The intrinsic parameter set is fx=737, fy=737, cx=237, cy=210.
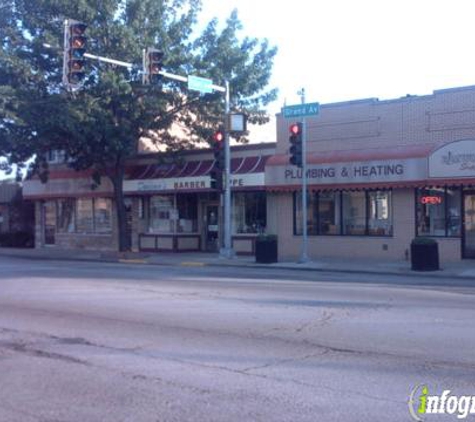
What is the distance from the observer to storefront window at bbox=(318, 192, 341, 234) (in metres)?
28.2

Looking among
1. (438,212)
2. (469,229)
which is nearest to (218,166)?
(438,212)

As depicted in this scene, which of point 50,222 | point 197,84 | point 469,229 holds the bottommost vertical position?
point 469,229

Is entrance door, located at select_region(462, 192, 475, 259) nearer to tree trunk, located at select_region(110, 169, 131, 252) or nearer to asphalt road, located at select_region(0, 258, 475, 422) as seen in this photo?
asphalt road, located at select_region(0, 258, 475, 422)

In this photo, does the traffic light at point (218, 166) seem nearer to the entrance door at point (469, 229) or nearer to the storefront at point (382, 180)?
the storefront at point (382, 180)

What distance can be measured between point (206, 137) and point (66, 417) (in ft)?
79.7

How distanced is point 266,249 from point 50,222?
17212 millimetres

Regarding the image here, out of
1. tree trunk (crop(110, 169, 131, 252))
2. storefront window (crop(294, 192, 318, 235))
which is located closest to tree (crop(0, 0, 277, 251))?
tree trunk (crop(110, 169, 131, 252))

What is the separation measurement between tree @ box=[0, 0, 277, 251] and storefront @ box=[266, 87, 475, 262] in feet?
11.7

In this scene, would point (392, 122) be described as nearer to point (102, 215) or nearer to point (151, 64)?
point (151, 64)

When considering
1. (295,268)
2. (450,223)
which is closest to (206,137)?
(295,268)

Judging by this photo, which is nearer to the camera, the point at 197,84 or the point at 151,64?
the point at 151,64

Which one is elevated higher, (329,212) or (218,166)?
(218,166)

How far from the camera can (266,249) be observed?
85.6 feet

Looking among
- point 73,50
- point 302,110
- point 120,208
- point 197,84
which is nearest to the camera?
point 73,50
